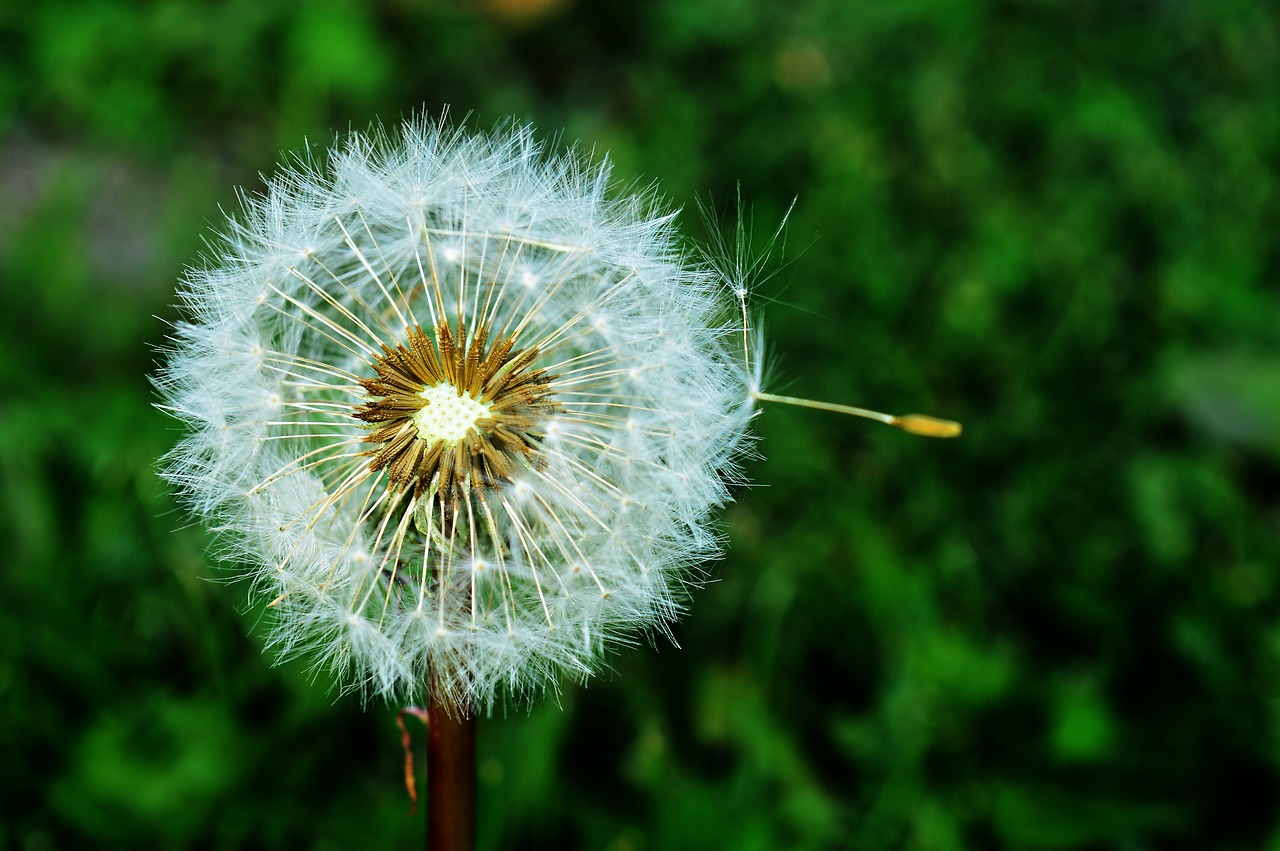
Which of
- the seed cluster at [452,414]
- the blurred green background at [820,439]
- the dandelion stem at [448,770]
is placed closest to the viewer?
the dandelion stem at [448,770]

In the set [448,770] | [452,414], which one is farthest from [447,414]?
[448,770]

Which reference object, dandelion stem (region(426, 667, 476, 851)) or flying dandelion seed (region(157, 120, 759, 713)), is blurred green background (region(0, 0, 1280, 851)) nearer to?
flying dandelion seed (region(157, 120, 759, 713))

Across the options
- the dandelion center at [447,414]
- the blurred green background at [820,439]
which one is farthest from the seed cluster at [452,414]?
the blurred green background at [820,439]

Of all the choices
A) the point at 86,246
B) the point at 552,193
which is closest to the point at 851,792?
the point at 552,193

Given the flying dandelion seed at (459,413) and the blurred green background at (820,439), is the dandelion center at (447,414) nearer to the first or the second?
the flying dandelion seed at (459,413)

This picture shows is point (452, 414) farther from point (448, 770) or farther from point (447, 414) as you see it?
point (448, 770)

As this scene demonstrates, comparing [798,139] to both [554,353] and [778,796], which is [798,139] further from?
[554,353]

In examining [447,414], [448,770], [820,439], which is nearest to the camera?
[448,770]
